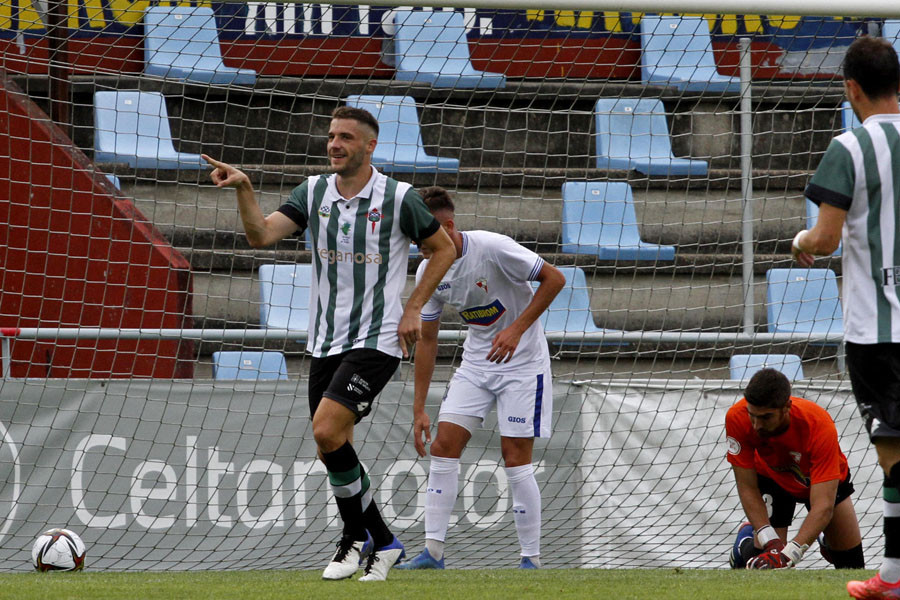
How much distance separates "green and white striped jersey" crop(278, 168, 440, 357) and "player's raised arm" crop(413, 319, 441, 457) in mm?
859

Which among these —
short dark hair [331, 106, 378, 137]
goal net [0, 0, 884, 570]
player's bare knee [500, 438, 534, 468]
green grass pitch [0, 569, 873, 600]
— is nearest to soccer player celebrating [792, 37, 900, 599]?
green grass pitch [0, 569, 873, 600]

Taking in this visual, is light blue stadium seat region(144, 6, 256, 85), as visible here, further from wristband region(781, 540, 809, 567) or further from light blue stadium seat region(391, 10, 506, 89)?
wristband region(781, 540, 809, 567)

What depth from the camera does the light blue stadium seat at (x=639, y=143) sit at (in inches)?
348

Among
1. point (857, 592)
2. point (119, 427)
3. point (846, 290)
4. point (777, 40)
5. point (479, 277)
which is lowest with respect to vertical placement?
point (119, 427)

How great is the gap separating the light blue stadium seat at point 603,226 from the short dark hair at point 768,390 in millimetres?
2952

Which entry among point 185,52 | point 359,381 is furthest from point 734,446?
point 185,52

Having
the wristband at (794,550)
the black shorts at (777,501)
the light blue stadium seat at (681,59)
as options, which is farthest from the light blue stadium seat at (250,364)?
the light blue stadium seat at (681,59)

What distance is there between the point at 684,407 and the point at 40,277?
417 cm

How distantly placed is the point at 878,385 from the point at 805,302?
4820 millimetres

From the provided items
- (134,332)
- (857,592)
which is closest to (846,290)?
(857,592)

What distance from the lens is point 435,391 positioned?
262 inches

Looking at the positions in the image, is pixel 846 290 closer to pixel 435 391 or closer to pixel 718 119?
pixel 435 391

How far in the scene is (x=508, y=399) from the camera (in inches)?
228

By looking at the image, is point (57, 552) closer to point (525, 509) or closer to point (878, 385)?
point (525, 509)
